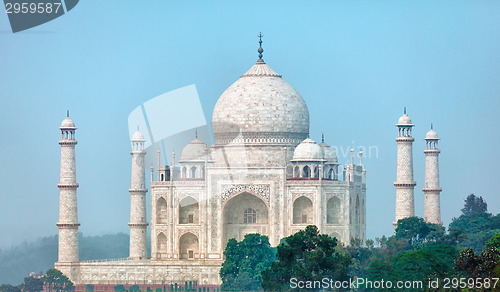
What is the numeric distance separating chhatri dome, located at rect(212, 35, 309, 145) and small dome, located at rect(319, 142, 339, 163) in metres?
1.26

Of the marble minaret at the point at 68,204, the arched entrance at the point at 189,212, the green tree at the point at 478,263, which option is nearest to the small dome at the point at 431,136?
the arched entrance at the point at 189,212

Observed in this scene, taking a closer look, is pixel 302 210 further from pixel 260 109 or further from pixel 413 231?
pixel 260 109

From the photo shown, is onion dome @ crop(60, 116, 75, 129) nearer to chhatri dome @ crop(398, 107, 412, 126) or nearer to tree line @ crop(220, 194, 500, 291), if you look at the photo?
tree line @ crop(220, 194, 500, 291)

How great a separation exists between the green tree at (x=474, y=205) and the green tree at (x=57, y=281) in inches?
1071

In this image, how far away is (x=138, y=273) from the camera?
184 feet

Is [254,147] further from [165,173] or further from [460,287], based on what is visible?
[460,287]

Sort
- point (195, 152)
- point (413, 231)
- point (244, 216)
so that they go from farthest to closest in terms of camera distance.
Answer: point (195, 152), point (244, 216), point (413, 231)

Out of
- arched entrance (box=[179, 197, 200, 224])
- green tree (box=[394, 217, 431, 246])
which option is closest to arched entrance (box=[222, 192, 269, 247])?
arched entrance (box=[179, 197, 200, 224])

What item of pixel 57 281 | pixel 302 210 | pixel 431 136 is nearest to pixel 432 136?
pixel 431 136

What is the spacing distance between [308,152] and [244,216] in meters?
3.99

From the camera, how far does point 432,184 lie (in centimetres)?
6384

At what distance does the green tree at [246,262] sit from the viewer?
5166 centimetres

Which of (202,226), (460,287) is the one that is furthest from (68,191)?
(460,287)

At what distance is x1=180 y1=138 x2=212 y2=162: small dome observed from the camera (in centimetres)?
5975
